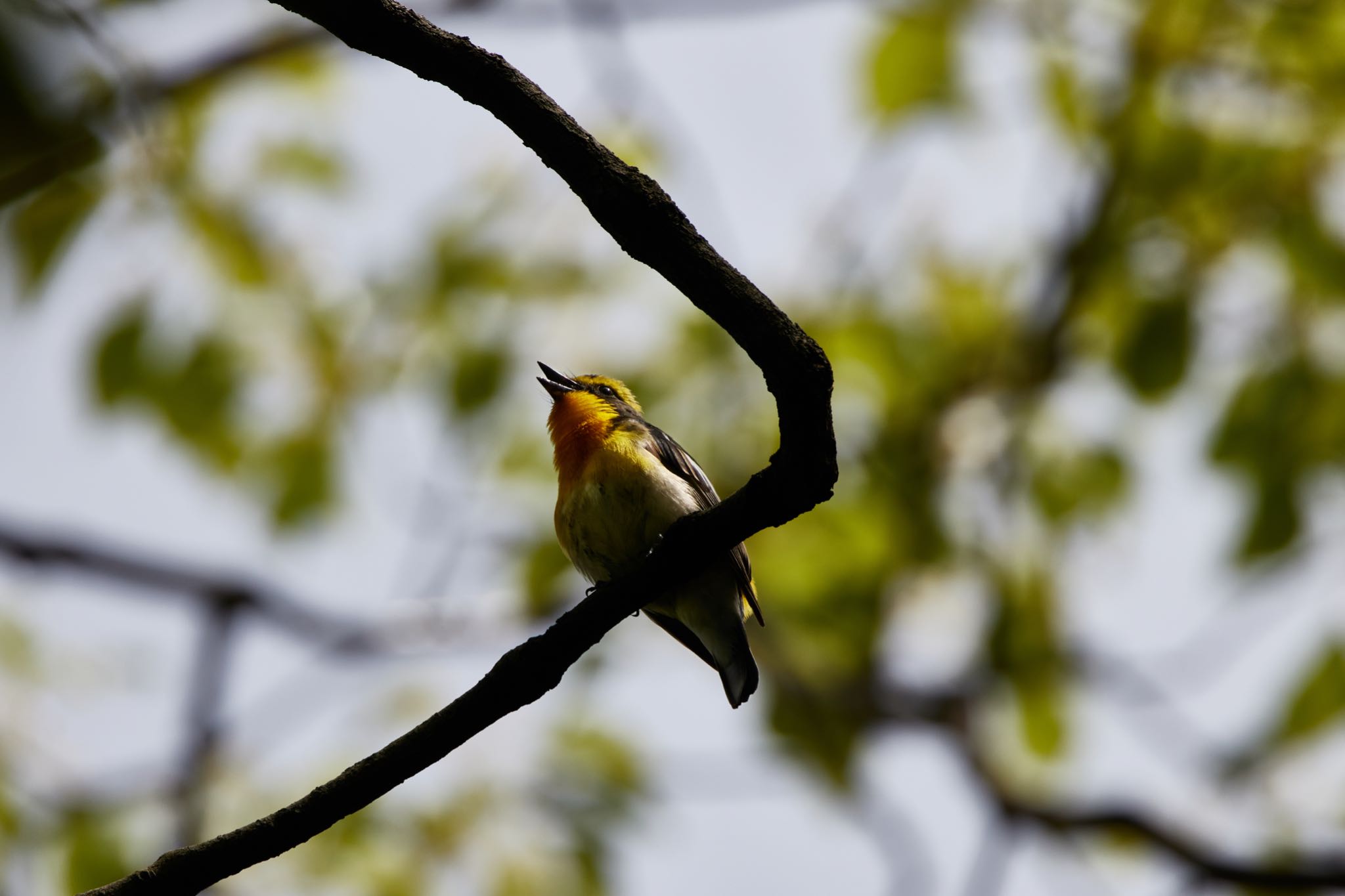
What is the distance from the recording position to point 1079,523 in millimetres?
6164

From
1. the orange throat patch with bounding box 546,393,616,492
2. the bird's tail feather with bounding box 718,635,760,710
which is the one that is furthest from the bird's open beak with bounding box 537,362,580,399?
the bird's tail feather with bounding box 718,635,760,710

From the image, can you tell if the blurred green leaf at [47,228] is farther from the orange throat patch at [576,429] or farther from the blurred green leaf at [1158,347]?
the blurred green leaf at [1158,347]

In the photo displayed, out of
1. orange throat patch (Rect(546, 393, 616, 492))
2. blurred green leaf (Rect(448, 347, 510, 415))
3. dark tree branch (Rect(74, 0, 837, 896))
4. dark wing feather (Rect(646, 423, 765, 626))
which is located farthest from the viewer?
blurred green leaf (Rect(448, 347, 510, 415))

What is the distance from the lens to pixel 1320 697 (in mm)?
4770

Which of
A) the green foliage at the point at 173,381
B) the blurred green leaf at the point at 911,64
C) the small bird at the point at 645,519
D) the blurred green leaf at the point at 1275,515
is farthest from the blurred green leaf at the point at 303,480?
the blurred green leaf at the point at 1275,515

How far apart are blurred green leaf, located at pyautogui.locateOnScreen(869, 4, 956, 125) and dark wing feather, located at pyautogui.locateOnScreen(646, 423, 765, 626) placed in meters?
1.90

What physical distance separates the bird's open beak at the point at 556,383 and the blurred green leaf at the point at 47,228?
203 centimetres

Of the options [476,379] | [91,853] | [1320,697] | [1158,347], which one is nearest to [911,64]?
[1158,347]

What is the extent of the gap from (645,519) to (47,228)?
9.33ft

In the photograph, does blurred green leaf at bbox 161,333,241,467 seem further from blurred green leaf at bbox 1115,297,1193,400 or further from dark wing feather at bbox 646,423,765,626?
blurred green leaf at bbox 1115,297,1193,400

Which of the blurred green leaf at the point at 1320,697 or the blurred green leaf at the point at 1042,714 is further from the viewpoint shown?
the blurred green leaf at the point at 1042,714

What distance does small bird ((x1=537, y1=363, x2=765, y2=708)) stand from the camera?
14.6 feet

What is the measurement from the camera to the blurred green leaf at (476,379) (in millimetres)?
5555

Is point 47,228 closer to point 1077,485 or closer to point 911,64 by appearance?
point 911,64
